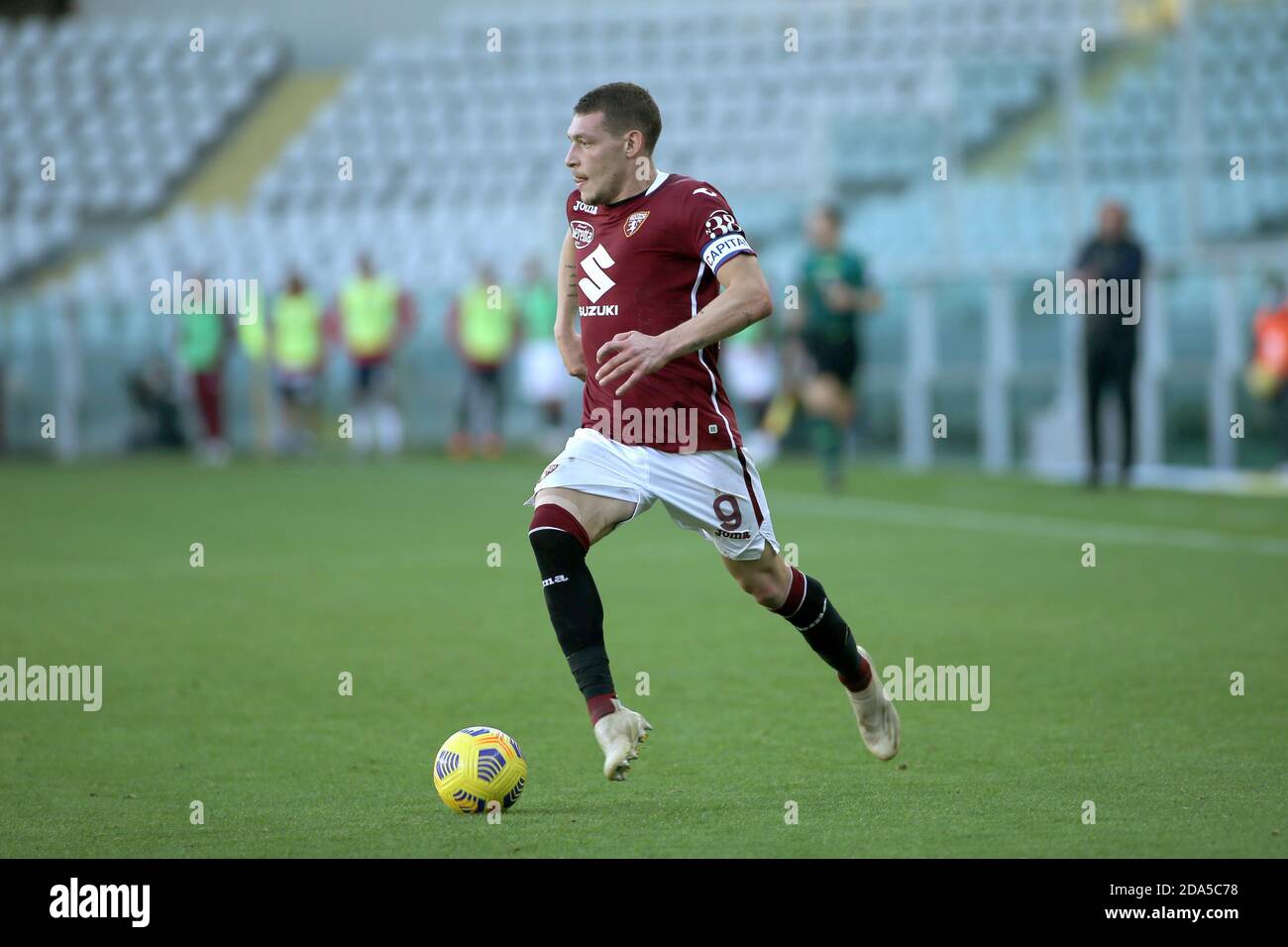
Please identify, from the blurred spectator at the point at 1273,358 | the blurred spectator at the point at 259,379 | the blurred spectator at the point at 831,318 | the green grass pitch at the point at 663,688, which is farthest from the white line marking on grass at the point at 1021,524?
the blurred spectator at the point at 259,379

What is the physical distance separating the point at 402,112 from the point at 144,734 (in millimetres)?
24246

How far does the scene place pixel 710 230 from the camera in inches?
210

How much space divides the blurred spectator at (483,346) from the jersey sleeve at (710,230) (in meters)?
16.4

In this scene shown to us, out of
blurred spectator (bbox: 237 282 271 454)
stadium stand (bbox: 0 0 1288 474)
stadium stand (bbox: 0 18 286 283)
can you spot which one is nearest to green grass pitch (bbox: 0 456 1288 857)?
stadium stand (bbox: 0 0 1288 474)

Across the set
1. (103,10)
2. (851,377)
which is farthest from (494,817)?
(103,10)

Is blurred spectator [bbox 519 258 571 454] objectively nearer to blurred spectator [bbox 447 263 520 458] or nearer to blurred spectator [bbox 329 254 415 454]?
blurred spectator [bbox 447 263 520 458]

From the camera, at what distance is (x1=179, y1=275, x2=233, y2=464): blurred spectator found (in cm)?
2253

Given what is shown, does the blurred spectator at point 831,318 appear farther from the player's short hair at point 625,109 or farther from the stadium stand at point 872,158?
the player's short hair at point 625,109

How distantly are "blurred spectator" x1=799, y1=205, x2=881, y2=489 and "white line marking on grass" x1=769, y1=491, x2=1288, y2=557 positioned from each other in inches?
30.9

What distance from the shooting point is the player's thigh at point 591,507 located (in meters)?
5.36

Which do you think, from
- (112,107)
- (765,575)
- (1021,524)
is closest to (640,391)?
(765,575)

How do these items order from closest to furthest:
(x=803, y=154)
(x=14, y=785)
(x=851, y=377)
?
(x=14, y=785) → (x=851, y=377) → (x=803, y=154)
